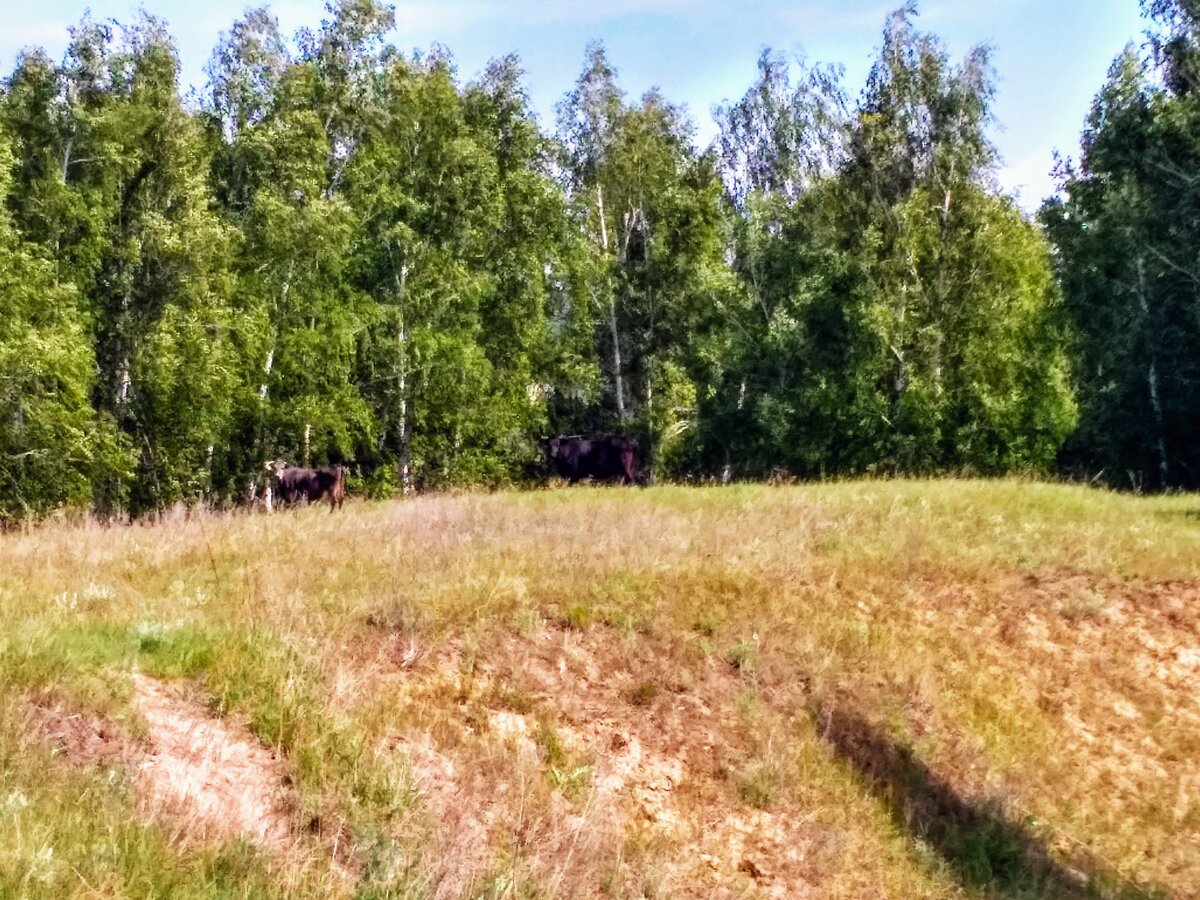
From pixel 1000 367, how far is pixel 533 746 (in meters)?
30.4

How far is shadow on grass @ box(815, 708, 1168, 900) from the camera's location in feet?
28.6

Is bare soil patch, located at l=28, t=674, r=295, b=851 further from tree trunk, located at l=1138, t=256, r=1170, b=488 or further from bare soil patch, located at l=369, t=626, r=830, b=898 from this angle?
tree trunk, located at l=1138, t=256, r=1170, b=488

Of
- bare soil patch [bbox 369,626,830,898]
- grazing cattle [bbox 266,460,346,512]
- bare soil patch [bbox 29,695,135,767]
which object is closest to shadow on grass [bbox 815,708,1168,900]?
bare soil patch [bbox 369,626,830,898]

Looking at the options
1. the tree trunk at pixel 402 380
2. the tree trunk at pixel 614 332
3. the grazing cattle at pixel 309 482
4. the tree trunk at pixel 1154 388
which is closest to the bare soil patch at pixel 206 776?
the grazing cattle at pixel 309 482

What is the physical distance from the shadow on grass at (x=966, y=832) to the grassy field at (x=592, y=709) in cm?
3

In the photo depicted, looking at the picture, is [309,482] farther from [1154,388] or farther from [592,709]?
[1154,388]

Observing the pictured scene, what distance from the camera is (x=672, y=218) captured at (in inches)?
1539

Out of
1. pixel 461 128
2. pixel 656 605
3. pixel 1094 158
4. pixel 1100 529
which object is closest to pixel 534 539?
pixel 656 605

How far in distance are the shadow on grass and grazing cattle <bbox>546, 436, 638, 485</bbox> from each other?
2124 cm

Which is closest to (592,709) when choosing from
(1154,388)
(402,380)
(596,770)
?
(596,770)

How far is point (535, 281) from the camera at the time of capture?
1374 inches

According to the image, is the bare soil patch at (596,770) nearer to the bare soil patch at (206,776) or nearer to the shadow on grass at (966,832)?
the bare soil patch at (206,776)

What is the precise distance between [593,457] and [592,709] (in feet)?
73.2

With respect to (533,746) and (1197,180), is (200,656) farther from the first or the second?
(1197,180)
